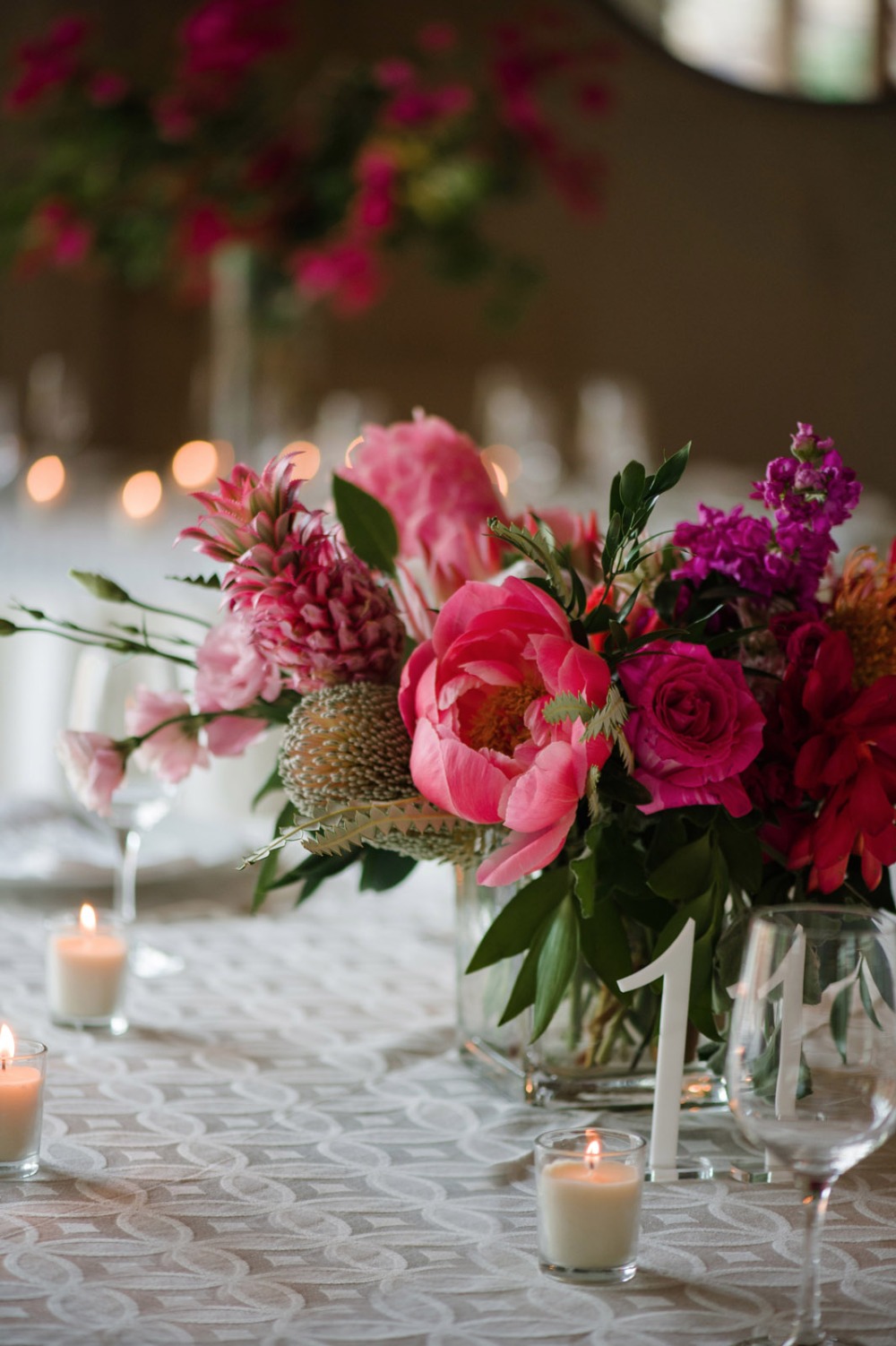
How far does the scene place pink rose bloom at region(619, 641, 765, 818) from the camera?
0.63 m

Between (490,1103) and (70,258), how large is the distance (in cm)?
192

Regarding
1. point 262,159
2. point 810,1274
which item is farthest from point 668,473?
point 262,159

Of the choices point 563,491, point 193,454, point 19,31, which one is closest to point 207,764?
point 193,454

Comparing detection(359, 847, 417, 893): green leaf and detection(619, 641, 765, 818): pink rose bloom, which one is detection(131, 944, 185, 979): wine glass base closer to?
detection(359, 847, 417, 893): green leaf

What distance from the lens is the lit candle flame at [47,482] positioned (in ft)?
9.17

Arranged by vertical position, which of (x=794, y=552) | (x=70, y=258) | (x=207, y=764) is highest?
(x=70, y=258)

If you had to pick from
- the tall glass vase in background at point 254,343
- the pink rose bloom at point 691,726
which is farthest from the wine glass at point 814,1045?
the tall glass vase in background at point 254,343

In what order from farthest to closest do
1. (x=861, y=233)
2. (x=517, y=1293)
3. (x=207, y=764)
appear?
(x=861, y=233) < (x=207, y=764) < (x=517, y=1293)

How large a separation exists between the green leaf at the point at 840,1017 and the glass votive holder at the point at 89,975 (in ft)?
1.61

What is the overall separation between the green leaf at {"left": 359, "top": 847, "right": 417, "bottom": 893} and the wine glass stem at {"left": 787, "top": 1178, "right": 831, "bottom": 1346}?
0.30m

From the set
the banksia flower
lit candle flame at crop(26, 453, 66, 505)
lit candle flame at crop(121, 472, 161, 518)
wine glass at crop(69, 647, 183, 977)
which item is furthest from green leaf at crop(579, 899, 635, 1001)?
lit candle flame at crop(26, 453, 66, 505)

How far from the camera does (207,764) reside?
815 millimetres

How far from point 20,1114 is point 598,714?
1.06 ft

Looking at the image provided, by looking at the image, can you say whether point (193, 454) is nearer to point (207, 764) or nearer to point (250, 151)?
point (250, 151)
